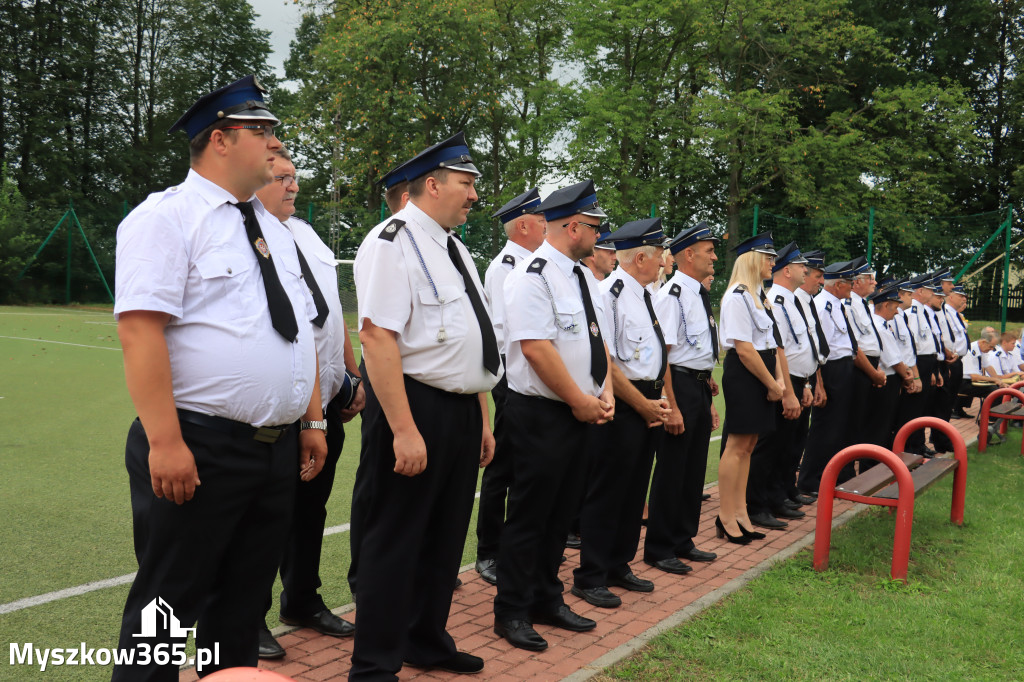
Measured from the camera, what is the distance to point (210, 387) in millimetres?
2600

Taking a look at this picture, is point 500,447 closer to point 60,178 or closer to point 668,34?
point 668,34

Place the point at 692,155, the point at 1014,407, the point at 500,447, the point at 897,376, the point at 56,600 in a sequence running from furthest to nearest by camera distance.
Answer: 1. the point at 692,155
2. the point at 1014,407
3. the point at 897,376
4. the point at 500,447
5. the point at 56,600

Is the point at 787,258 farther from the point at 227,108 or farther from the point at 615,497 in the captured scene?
the point at 227,108

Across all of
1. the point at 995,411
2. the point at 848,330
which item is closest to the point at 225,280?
the point at 848,330

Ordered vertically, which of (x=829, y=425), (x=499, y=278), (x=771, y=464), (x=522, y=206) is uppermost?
(x=522, y=206)

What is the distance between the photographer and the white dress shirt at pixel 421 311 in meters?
3.46

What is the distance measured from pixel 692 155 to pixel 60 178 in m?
27.2

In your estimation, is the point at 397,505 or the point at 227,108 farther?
the point at 397,505

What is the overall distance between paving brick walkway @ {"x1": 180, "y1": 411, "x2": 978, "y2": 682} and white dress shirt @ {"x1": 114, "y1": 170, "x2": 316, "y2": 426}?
162 centimetres

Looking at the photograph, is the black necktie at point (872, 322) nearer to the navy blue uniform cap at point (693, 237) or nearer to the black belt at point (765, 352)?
the black belt at point (765, 352)

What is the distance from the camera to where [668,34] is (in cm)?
3130

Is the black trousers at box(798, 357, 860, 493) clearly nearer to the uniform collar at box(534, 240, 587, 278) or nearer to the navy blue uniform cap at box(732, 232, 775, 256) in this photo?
the navy blue uniform cap at box(732, 232, 775, 256)

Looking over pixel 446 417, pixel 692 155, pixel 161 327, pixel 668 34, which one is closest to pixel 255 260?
pixel 161 327

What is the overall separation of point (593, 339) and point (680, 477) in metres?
1.65
